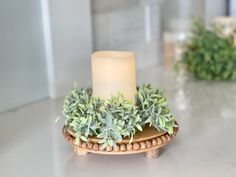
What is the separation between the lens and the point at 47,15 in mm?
1227

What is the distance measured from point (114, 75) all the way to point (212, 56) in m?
0.62

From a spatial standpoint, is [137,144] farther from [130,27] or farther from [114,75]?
[130,27]

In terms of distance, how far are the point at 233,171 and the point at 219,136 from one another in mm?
173

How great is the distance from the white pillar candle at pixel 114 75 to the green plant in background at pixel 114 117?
0.02 meters

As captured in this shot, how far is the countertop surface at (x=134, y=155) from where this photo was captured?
83cm

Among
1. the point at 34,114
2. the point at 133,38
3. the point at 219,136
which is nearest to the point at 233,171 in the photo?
the point at 219,136

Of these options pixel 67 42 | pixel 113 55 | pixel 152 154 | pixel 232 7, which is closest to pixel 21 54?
pixel 67 42

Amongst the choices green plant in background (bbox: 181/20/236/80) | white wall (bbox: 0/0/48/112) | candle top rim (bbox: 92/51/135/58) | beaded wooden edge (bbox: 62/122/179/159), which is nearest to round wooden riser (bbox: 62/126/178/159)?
beaded wooden edge (bbox: 62/122/179/159)

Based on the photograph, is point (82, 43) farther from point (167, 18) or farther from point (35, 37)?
point (167, 18)

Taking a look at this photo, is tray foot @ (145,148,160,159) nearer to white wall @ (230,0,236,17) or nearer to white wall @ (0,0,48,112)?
white wall @ (0,0,48,112)

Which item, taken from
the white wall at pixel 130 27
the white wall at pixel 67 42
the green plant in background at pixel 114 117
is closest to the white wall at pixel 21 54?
the white wall at pixel 67 42

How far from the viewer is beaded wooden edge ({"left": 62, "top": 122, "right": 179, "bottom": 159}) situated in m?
0.81

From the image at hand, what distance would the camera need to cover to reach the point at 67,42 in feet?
4.25

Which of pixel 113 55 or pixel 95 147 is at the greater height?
pixel 113 55
